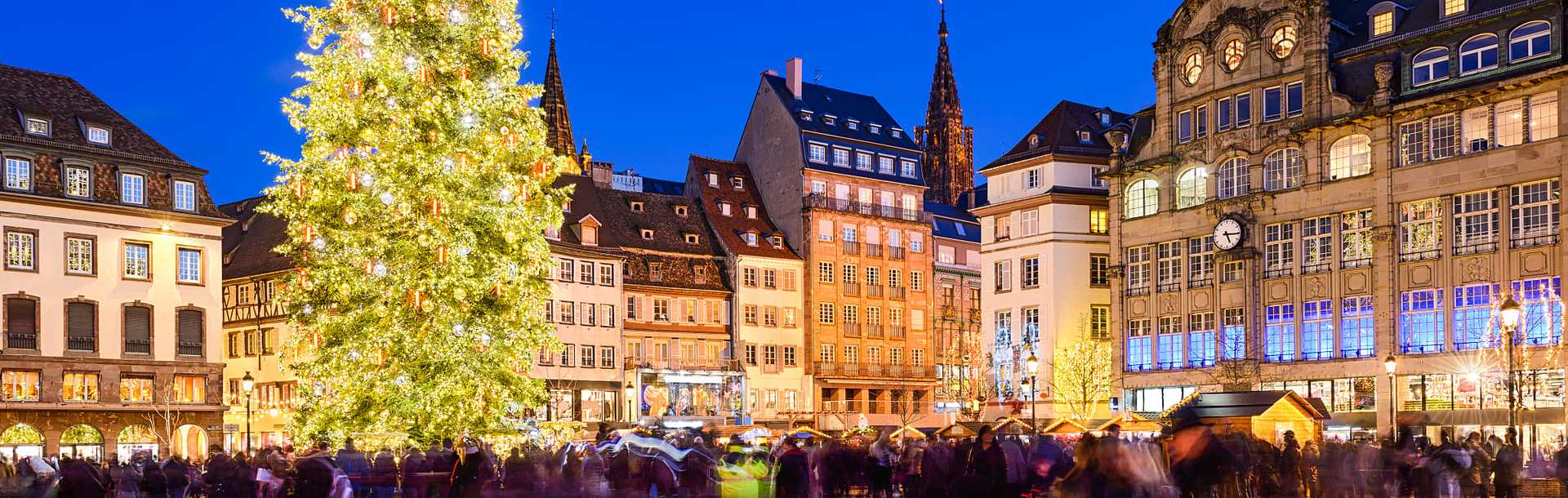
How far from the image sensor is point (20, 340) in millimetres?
56219

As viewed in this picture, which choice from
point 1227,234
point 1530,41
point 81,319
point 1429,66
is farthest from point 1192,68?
point 81,319

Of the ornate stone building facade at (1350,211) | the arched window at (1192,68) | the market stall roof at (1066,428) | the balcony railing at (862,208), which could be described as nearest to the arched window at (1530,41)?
the ornate stone building facade at (1350,211)

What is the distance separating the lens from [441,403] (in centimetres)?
3519

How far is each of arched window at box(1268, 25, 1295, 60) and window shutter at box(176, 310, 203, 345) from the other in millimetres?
38710

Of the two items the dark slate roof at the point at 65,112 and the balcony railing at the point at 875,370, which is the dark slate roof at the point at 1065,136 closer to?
the balcony railing at the point at 875,370

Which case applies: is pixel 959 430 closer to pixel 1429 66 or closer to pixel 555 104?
pixel 1429 66

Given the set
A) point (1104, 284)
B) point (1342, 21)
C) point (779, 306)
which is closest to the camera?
point (1342, 21)

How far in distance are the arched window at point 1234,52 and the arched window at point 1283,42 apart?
1.22 metres

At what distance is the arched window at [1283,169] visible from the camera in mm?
62531

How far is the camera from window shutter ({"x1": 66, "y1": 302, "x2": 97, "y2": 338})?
57.4 meters

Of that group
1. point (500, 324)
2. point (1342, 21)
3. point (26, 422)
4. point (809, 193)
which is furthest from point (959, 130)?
point (500, 324)

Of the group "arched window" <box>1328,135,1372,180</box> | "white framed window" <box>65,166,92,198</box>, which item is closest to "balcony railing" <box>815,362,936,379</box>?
"arched window" <box>1328,135,1372,180</box>

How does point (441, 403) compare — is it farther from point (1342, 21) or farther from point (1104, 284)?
point (1104, 284)

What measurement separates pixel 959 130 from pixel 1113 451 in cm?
12357
